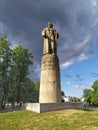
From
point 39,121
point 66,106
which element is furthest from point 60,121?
point 66,106

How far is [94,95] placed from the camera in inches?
2168

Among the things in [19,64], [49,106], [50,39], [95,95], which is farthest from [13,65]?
[95,95]

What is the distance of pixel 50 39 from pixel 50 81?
15.0 ft

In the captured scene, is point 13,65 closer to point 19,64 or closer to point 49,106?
point 19,64

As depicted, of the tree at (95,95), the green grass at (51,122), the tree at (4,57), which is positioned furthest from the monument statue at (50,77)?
the tree at (95,95)

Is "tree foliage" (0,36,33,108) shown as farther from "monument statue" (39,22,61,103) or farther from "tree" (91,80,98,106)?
"tree" (91,80,98,106)

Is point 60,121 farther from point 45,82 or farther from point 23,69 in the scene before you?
point 23,69

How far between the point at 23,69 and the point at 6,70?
3.87 metres

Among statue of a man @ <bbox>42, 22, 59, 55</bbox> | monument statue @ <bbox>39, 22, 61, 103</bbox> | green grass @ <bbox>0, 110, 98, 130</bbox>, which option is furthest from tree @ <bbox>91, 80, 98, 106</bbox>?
green grass @ <bbox>0, 110, 98, 130</bbox>

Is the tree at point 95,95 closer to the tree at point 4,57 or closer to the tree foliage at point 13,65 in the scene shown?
the tree foliage at point 13,65

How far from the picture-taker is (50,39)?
66.2 ft

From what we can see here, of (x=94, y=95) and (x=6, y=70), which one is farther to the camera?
(x=94, y=95)

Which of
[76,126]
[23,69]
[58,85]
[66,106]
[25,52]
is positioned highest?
[25,52]

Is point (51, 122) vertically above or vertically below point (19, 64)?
below
